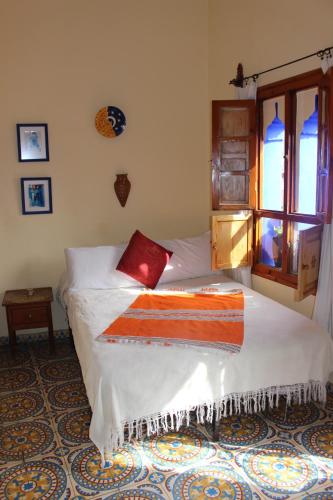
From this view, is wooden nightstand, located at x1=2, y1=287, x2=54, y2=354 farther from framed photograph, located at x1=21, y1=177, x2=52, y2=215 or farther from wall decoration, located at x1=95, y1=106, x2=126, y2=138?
wall decoration, located at x1=95, y1=106, x2=126, y2=138

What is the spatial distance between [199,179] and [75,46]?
5.74ft

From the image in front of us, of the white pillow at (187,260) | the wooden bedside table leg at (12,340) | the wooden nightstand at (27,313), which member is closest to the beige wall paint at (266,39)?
the white pillow at (187,260)

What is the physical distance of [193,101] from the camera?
485cm

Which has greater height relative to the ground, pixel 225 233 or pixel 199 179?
pixel 199 179

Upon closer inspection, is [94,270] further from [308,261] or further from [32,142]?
[308,261]

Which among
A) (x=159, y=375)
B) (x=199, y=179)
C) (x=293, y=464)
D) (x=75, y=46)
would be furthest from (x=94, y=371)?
(x=75, y=46)

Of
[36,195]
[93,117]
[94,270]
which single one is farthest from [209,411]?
[93,117]

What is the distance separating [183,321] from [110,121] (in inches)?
89.3

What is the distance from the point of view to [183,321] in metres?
3.19

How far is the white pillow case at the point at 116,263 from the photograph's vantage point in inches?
162

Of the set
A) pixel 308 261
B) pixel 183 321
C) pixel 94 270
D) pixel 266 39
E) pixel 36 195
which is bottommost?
pixel 183 321

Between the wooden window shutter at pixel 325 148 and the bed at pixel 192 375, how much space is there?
776 mm

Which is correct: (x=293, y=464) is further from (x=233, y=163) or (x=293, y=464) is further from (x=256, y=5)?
(x=256, y=5)

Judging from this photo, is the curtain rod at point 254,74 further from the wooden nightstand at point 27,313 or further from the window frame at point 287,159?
the wooden nightstand at point 27,313
